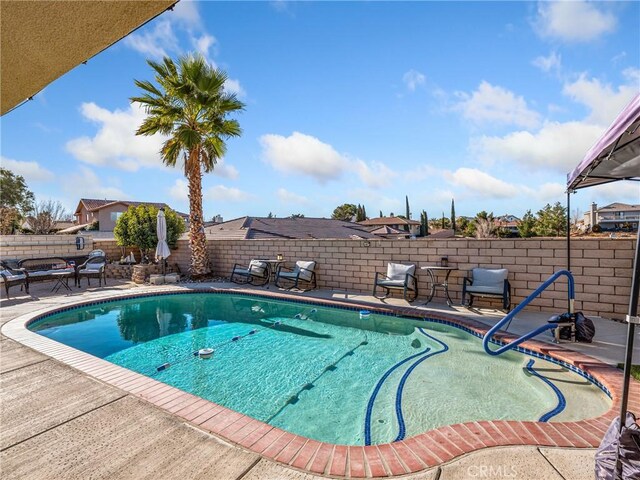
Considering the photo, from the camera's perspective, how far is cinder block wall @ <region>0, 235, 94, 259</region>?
1121 cm

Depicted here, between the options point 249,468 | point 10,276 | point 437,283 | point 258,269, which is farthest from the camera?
point 258,269

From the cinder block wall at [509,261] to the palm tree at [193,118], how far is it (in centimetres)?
317

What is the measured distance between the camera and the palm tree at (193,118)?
33.4 ft

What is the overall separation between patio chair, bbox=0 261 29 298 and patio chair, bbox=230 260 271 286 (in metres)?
5.69

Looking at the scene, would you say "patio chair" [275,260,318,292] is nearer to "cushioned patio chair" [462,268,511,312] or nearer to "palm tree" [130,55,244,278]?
"palm tree" [130,55,244,278]

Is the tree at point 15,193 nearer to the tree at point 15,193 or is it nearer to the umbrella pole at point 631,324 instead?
the tree at point 15,193

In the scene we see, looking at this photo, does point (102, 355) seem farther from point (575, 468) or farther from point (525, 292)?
point (525, 292)

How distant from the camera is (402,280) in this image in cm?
791

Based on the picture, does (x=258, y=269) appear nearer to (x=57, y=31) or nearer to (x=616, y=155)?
(x=616, y=155)

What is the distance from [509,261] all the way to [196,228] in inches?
375

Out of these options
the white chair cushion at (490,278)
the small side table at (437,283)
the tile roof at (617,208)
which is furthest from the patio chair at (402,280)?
the tile roof at (617,208)

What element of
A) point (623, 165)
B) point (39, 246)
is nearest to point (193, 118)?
point (39, 246)

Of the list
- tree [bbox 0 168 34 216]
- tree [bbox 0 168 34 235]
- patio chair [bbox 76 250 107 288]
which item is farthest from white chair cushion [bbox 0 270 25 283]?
tree [bbox 0 168 34 216]

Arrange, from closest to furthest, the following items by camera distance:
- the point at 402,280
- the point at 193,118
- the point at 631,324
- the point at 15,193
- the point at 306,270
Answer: the point at 631,324
the point at 402,280
the point at 306,270
the point at 193,118
the point at 15,193
